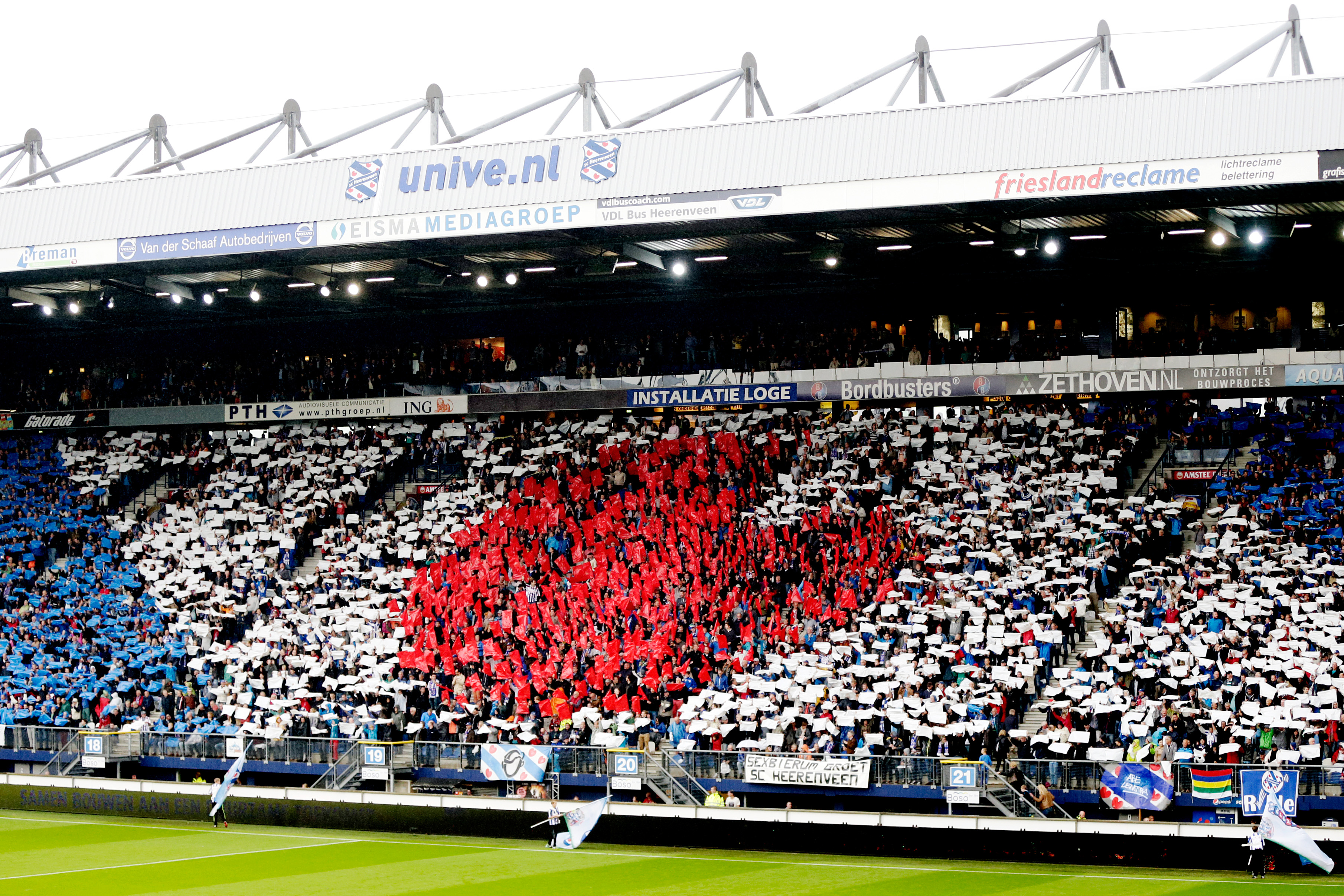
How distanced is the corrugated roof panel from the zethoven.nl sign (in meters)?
10.0

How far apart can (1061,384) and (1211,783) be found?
43.9 ft

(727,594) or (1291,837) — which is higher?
(727,594)

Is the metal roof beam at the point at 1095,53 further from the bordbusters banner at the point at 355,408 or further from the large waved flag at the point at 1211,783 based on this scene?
the bordbusters banner at the point at 355,408

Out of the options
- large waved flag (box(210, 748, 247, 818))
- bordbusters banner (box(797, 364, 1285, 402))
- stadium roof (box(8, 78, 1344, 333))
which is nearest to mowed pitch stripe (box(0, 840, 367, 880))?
large waved flag (box(210, 748, 247, 818))

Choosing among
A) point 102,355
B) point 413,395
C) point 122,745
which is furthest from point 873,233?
point 102,355

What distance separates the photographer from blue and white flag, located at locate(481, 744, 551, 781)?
25453 mm

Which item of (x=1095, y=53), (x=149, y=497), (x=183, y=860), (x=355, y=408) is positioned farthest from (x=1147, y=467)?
(x=149, y=497)

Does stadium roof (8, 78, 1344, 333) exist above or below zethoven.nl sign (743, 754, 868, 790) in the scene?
above

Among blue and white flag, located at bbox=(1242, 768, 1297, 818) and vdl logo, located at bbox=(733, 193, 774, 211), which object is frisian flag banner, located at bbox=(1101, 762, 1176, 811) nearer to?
blue and white flag, located at bbox=(1242, 768, 1297, 818)

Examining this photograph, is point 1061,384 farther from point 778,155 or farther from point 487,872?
point 487,872

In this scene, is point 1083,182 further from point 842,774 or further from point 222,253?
point 222,253

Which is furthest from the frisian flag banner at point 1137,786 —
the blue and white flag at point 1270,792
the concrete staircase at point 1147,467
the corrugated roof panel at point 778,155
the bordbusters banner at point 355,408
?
the bordbusters banner at point 355,408

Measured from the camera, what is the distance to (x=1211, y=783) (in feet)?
70.9

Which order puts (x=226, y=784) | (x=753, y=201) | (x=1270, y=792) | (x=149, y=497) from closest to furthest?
→ (x=1270, y=792), (x=226, y=784), (x=753, y=201), (x=149, y=497)
